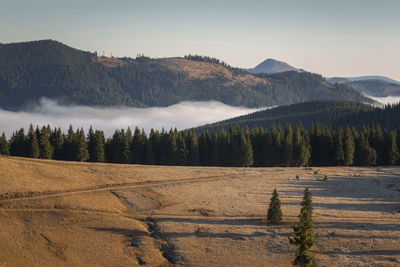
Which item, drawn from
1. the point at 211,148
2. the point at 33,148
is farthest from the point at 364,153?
the point at 33,148

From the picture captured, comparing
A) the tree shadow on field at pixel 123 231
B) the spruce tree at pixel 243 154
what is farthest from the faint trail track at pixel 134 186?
the spruce tree at pixel 243 154

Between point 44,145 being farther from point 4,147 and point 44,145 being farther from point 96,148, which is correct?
point 96,148

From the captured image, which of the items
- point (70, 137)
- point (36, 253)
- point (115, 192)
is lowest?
point (36, 253)

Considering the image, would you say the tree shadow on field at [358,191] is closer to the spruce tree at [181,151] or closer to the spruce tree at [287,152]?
the spruce tree at [287,152]

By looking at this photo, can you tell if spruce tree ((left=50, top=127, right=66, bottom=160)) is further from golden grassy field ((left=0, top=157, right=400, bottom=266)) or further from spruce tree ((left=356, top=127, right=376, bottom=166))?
spruce tree ((left=356, top=127, right=376, bottom=166))

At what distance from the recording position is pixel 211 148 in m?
132

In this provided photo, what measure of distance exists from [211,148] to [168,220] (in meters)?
73.4

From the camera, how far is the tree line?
4651 inches

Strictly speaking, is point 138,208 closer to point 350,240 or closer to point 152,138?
point 350,240

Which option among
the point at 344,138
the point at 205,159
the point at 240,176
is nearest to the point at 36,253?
the point at 240,176

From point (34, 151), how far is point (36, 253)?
69020 mm

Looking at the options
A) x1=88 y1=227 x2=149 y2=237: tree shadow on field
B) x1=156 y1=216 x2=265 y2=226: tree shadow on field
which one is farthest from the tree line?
x1=88 y1=227 x2=149 y2=237: tree shadow on field

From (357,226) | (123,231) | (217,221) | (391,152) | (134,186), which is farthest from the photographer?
(391,152)

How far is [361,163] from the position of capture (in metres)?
132
